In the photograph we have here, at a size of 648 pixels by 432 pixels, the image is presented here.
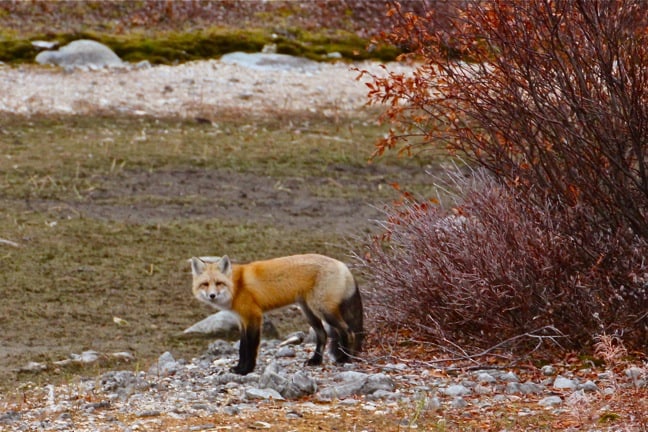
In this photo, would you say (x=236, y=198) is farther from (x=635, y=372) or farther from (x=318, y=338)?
(x=635, y=372)

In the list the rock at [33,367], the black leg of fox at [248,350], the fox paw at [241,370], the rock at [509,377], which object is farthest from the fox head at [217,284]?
the rock at [509,377]

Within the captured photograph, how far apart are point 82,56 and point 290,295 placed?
Answer: 42.5 ft

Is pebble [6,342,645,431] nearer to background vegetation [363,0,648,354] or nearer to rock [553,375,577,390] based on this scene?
rock [553,375,577,390]

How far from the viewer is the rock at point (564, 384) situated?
6.34 m

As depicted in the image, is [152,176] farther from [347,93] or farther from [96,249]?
[347,93]

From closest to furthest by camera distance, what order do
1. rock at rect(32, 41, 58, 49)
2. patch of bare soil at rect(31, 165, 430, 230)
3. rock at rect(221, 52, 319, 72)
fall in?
patch of bare soil at rect(31, 165, 430, 230)
rock at rect(32, 41, 58, 49)
rock at rect(221, 52, 319, 72)

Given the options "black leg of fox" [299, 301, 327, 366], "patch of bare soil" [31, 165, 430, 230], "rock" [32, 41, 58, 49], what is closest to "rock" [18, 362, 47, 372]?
"black leg of fox" [299, 301, 327, 366]

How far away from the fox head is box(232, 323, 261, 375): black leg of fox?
0.72 feet

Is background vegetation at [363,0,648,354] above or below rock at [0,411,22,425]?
Answer: above

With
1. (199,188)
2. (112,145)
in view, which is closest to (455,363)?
(199,188)

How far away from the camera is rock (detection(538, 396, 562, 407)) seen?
6.09 metres

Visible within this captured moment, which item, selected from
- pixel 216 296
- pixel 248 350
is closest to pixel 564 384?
pixel 248 350

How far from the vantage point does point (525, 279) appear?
22.5 ft

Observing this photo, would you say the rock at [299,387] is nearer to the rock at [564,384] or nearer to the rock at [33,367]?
the rock at [564,384]
